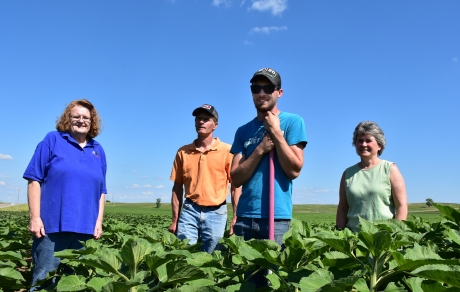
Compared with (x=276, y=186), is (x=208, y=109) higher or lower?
higher

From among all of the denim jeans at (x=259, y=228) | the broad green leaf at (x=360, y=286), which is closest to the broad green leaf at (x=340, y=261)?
the broad green leaf at (x=360, y=286)

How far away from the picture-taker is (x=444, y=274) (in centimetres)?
120

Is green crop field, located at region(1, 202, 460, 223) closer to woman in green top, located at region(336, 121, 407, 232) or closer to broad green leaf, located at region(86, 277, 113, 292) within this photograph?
woman in green top, located at region(336, 121, 407, 232)

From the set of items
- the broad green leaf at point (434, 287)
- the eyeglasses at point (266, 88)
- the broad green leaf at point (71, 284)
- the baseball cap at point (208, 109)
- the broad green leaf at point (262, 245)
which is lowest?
the broad green leaf at point (71, 284)

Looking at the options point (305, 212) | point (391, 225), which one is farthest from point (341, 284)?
point (305, 212)

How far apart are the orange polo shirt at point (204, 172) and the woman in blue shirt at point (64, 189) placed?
1.16 metres

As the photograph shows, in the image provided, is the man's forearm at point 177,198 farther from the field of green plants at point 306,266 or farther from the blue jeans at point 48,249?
the field of green plants at point 306,266

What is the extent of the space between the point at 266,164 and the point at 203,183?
79.9 inches

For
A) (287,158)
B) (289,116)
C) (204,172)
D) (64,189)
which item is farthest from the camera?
(204,172)

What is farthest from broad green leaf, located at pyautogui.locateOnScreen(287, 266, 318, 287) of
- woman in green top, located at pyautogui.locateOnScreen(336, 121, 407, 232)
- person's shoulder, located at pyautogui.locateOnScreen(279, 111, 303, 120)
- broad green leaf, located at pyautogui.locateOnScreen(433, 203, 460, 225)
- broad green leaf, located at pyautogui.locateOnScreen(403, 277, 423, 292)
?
woman in green top, located at pyautogui.locateOnScreen(336, 121, 407, 232)

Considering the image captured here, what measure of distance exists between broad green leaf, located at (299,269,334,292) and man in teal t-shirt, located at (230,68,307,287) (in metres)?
1.23

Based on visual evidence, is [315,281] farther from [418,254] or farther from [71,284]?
[71,284]

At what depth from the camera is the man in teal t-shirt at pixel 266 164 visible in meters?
2.66

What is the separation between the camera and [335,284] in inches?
50.4
